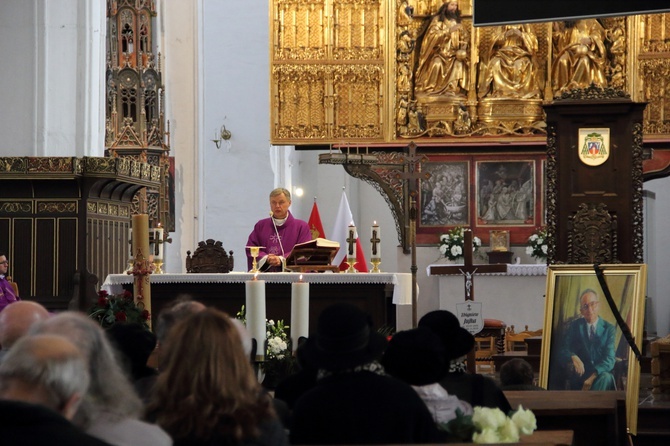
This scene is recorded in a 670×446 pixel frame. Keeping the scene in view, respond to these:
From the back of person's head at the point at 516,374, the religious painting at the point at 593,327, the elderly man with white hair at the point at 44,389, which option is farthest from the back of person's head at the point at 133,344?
the religious painting at the point at 593,327

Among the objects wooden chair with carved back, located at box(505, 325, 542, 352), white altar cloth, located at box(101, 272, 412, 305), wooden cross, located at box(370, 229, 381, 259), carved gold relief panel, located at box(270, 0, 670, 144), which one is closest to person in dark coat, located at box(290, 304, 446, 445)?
white altar cloth, located at box(101, 272, 412, 305)

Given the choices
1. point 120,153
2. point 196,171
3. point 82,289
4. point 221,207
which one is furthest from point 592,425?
point 196,171

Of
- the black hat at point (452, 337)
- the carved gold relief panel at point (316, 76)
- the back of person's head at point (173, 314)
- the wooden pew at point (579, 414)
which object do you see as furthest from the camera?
the carved gold relief panel at point (316, 76)

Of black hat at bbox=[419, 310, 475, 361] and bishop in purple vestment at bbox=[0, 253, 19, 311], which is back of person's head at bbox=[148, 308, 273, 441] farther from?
bishop in purple vestment at bbox=[0, 253, 19, 311]

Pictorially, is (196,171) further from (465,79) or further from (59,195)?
(59,195)

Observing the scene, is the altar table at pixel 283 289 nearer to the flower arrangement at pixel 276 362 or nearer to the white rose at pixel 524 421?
the flower arrangement at pixel 276 362

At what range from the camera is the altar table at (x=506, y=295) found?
59.7 feet

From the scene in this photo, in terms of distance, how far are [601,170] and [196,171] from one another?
1401cm

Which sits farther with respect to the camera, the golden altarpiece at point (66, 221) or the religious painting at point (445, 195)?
the religious painting at point (445, 195)

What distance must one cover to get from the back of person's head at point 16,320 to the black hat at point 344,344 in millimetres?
1427

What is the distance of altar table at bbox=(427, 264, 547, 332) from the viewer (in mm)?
18203

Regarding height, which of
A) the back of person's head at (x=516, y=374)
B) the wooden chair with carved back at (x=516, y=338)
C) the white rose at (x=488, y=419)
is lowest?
the wooden chair with carved back at (x=516, y=338)

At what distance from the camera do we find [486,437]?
5.14m

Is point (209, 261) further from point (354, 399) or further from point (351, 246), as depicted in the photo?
point (354, 399)
